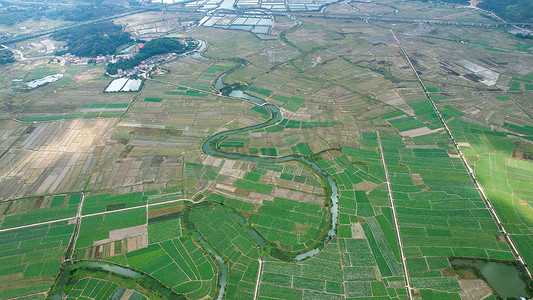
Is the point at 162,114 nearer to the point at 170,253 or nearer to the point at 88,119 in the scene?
the point at 88,119

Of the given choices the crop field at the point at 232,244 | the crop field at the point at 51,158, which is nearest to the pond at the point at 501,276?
the crop field at the point at 232,244

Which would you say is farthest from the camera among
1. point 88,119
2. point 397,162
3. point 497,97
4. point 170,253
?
point 497,97

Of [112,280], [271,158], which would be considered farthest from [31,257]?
[271,158]

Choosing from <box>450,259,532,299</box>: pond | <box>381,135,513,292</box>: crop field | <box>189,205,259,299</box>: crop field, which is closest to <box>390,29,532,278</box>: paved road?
<box>381,135,513,292</box>: crop field

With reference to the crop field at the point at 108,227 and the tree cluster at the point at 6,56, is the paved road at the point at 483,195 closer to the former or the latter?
the crop field at the point at 108,227

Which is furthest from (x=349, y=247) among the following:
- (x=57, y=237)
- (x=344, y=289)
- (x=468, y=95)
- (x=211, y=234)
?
(x=468, y=95)

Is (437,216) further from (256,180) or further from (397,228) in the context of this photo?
(256,180)

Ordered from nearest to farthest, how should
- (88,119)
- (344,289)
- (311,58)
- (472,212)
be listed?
(344,289)
(472,212)
(88,119)
(311,58)
